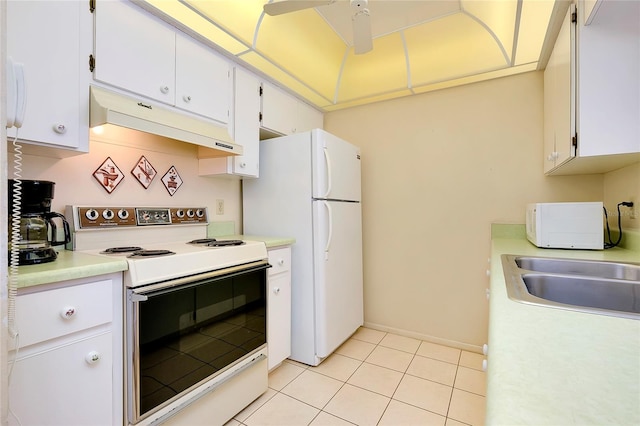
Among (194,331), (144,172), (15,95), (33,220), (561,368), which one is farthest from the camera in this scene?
(144,172)

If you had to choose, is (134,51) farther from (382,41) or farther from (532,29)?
(532,29)

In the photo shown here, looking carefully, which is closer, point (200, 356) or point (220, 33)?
point (200, 356)

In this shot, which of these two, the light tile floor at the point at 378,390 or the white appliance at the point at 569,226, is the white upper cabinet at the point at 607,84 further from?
the light tile floor at the point at 378,390

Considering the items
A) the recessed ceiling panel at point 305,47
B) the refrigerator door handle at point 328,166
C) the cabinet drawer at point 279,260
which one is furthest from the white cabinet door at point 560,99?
the cabinet drawer at point 279,260

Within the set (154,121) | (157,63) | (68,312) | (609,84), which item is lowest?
(68,312)

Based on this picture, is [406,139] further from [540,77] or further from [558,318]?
[558,318]

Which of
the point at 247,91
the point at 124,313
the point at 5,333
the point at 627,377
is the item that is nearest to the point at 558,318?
the point at 627,377

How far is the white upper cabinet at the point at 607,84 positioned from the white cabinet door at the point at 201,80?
1.93 meters

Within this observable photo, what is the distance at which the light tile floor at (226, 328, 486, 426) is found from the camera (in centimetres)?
165

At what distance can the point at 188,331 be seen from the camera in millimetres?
1390

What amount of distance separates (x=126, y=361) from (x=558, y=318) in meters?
1.48

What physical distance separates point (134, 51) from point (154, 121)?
0.37 m

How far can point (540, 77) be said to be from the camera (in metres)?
2.21

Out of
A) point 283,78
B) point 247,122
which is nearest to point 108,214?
point 247,122
